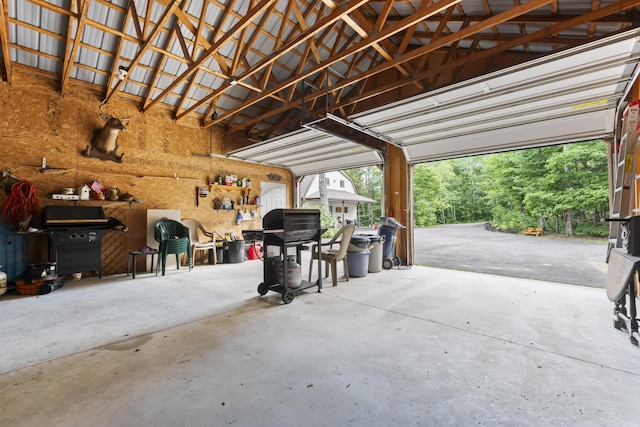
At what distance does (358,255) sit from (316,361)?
11.0 feet

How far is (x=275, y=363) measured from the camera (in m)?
2.26

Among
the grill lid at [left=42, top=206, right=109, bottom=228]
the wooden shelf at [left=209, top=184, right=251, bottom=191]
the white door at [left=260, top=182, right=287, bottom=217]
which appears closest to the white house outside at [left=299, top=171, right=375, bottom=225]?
the white door at [left=260, top=182, right=287, bottom=217]

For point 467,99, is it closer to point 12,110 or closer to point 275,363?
point 275,363

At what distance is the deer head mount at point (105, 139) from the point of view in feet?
19.0

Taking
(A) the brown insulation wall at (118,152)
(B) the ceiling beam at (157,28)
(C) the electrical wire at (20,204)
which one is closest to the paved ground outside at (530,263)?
Result: (A) the brown insulation wall at (118,152)

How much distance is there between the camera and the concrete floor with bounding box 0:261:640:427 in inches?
66.6

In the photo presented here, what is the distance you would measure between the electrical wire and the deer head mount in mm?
1235

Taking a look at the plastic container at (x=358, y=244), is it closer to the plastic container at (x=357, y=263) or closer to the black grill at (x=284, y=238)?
the plastic container at (x=357, y=263)

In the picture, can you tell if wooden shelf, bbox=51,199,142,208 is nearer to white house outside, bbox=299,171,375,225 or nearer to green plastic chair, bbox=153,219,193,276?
green plastic chair, bbox=153,219,193,276

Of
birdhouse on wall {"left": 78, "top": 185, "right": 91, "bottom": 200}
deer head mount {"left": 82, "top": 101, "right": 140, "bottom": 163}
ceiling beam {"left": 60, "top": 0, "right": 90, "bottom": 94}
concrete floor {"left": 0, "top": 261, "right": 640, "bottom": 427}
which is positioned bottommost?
concrete floor {"left": 0, "top": 261, "right": 640, "bottom": 427}

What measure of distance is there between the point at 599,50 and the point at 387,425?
435 cm

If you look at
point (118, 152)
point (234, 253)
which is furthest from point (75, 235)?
point (234, 253)

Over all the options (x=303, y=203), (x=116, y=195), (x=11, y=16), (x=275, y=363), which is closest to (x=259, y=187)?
(x=116, y=195)

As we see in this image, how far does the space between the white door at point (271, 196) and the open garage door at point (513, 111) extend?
1.97 meters
